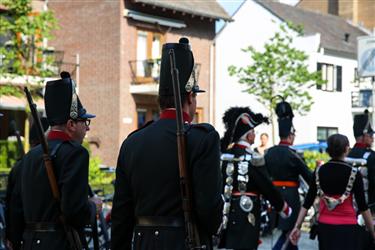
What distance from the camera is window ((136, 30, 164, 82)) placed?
25.9 metres

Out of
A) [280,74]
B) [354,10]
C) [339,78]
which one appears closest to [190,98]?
[280,74]

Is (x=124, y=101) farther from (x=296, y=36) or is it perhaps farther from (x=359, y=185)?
(x=359, y=185)

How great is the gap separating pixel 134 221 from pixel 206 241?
20.8 inches

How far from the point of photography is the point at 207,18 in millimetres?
28922

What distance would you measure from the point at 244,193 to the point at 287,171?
88.0 inches

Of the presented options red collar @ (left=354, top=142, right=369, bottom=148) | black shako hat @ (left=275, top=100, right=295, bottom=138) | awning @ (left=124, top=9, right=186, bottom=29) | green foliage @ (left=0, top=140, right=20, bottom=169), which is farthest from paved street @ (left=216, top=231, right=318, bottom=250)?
awning @ (left=124, top=9, right=186, bottom=29)

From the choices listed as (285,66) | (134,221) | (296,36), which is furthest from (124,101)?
(134,221)

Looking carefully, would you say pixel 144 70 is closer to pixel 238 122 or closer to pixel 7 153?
pixel 7 153

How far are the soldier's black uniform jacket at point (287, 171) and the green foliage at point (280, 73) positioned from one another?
18419mm

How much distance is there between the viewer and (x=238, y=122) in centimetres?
725

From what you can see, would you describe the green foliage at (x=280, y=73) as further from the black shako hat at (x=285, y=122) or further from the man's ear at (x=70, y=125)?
the man's ear at (x=70, y=125)

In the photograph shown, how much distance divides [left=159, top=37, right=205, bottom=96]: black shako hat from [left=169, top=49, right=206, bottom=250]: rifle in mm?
188

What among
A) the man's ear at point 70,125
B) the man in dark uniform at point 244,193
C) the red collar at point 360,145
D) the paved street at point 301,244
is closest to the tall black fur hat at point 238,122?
the man in dark uniform at point 244,193

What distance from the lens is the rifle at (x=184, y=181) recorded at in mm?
3723
